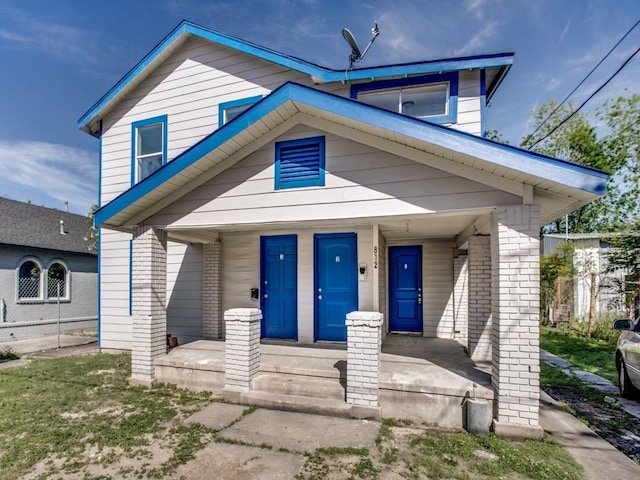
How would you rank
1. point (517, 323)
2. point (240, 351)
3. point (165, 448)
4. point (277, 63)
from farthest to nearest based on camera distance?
point (277, 63) < point (240, 351) < point (517, 323) < point (165, 448)

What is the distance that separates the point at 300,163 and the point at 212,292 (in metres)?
4.20

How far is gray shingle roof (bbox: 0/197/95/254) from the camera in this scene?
1178 centimetres

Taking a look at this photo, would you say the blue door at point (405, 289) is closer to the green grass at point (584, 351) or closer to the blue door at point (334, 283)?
the blue door at point (334, 283)

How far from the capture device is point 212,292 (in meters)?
7.76

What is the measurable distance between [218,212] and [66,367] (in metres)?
5.17

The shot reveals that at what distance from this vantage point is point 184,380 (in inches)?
219

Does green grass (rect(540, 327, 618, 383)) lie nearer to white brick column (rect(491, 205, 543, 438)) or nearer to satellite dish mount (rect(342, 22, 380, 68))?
white brick column (rect(491, 205, 543, 438))

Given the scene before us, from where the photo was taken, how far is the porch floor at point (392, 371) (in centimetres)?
426

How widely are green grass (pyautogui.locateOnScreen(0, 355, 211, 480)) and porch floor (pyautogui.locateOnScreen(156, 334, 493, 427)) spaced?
1.38 feet

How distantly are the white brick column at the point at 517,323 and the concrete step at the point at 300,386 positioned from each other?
203 cm

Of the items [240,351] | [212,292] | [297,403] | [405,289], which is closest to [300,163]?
[240,351]

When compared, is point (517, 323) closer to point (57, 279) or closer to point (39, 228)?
point (57, 279)

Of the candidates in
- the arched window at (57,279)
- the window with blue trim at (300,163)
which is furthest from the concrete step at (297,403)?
the arched window at (57,279)

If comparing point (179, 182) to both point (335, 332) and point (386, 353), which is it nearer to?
point (335, 332)
